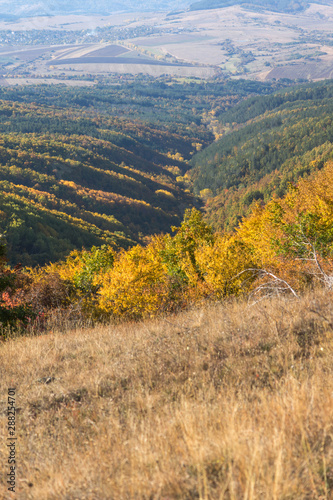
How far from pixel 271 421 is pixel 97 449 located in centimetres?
228

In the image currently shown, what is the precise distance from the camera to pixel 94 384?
5.99m

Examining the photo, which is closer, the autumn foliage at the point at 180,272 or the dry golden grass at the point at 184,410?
the dry golden grass at the point at 184,410

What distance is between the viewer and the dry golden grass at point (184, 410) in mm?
3215

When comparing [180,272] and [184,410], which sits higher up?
[184,410]

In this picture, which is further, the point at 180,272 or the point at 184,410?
the point at 180,272

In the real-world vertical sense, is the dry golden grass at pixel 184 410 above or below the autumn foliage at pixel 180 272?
above

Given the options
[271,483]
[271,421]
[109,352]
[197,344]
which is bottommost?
[109,352]

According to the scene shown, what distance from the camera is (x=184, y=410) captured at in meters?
4.61

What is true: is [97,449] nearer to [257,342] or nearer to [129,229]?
[257,342]

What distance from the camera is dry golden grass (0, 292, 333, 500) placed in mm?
3215

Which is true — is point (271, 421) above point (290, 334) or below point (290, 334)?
above

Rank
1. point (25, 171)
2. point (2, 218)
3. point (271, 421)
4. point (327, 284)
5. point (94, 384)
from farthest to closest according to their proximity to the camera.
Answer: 1. point (25, 171)
2. point (2, 218)
3. point (327, 284)
4. point (94, 384)
5. point (271, 421)

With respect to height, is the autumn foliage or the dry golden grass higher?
the dry golden grass

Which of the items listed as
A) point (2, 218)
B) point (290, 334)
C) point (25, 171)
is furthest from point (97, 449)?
point (25, 171)
